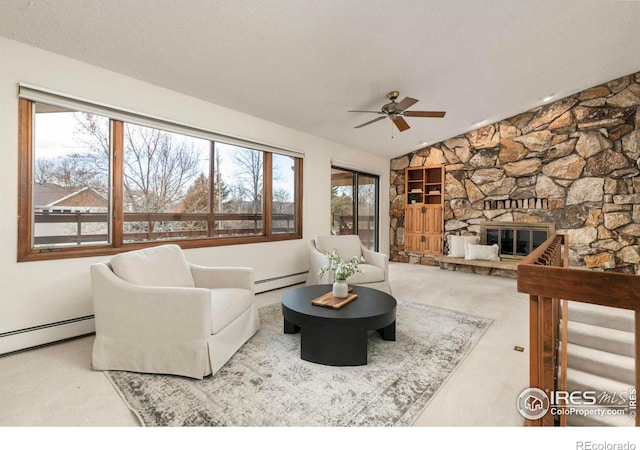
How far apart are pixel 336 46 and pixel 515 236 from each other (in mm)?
4887

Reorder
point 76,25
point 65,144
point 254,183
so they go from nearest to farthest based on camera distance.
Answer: point 76,25 < point 65,144 < point 254,183

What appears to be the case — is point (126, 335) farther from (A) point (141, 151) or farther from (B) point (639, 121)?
(B) point (639, 121)

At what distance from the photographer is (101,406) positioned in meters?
1.66

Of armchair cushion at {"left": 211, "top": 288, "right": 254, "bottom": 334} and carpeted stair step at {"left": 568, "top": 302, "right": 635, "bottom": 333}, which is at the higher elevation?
armchair cushion at {"left": 211, "top": 288, "right": 254, "bottom": 334}

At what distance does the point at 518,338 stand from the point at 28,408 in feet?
11.7

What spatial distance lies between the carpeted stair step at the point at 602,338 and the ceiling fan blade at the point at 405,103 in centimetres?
247

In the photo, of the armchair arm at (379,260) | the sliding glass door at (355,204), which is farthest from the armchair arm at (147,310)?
the sliding glass door at (355,204)

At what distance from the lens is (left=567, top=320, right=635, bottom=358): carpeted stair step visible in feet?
7.02

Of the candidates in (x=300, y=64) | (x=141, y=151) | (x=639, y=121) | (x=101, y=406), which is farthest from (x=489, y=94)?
(x=101, y=406)

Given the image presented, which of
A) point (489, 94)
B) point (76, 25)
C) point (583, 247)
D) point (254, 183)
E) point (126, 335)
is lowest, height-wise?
Answer: point (126, 335)

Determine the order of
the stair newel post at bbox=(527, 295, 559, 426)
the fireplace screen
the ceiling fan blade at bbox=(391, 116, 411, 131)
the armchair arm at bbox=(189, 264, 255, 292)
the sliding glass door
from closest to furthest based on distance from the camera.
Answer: the stair newel post at bbox=(527, 295, 559, 426), the armchair arm at bbox=(189, 264, 255, 292), the ceiling fan blade at bbox=(391, 116, 411, 131), the fireplace screen, the sliding glass door

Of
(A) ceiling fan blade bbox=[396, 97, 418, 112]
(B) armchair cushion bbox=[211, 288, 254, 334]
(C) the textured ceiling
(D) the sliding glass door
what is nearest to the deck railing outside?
(B) armchair cushion bbox=[211, 288, 254, 334]

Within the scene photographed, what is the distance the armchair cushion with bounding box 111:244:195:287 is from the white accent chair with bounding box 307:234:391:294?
5.50 ft

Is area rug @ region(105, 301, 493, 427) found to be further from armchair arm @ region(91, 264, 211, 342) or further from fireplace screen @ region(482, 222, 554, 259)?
fireplace screen @ region(482, 222, 554, 259)
